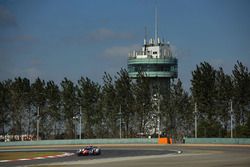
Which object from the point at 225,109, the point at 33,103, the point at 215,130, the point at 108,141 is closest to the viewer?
the point at 108,141

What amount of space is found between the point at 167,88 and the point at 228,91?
1856 cm

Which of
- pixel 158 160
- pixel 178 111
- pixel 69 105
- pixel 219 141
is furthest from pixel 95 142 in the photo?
pixel 158 160

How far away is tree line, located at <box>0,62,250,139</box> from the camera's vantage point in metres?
133

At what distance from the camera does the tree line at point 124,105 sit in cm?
13312

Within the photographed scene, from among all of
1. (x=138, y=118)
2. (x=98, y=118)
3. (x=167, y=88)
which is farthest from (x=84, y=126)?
(x=167, y=88)

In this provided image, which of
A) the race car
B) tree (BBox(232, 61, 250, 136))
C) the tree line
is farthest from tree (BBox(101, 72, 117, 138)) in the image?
the race car

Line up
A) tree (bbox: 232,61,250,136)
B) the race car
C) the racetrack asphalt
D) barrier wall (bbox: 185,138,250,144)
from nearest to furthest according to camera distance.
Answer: the racetrack asphalt, the race car, barrier wall (bbox: 185,138,250,144), tree (bbox: 232,61,250,136)

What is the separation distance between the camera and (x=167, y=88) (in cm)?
14700

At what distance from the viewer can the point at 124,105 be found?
146 meters

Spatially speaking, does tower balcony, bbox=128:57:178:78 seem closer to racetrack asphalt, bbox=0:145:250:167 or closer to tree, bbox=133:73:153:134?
tree, bbox=133:73:153:134

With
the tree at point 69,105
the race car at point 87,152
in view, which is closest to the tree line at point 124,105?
the tree at point 69,105

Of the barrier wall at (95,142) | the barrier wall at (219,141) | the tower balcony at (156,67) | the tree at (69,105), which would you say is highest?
the tower balcony at (156,67)

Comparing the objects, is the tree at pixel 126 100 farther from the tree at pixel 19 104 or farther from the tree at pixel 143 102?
the tree at pixel 19 104

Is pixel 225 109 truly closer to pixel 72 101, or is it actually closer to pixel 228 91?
pixel 228 91
